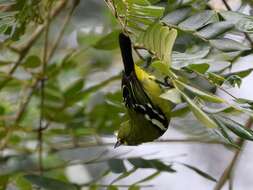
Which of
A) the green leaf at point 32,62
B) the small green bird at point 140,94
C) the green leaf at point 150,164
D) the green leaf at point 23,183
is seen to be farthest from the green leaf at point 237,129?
the green leaf at point 32,62

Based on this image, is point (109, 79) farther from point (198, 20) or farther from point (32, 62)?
point (198, 20)

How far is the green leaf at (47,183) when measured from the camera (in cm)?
122

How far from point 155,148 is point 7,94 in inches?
37.0

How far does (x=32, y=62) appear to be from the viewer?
1.45 m

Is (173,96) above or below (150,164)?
above

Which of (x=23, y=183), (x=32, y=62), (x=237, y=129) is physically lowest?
(x=23, y=183)

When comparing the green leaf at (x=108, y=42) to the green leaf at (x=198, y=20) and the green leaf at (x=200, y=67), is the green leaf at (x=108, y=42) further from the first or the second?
the green leaf at (x=200, y=67)

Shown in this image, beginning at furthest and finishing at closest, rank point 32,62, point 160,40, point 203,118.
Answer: point 32,62
point 160,40
point 203,118

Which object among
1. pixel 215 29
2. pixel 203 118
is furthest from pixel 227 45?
pixel 203 118

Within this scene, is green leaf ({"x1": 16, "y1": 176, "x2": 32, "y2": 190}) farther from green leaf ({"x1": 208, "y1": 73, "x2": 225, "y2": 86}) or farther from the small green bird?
green leaf ({"x1": 208, "y1": 73, "x2": 225, "y2": 86})

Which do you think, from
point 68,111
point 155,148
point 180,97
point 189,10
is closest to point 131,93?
point 189,10

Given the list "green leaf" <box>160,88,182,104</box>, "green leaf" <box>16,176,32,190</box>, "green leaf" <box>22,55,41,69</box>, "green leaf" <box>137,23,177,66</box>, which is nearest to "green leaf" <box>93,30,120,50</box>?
"green leaf" <box>22,55,41,69</box>

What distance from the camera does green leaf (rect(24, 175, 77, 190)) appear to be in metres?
1.22

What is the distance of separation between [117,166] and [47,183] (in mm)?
146
